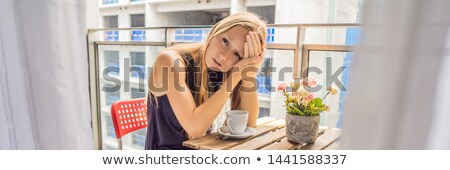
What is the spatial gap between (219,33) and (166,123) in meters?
0.46

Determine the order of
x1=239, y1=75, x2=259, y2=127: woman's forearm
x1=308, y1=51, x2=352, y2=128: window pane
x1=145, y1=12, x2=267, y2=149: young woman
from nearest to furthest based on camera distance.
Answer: x1=308, y1=51, x2=352, y2=128: window pane → x1=145, y1=12, x2=267, y2=149: young woman → x1=239, y1=75, x2=259, y2=127: woman's forearm

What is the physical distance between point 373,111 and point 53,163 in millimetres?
792

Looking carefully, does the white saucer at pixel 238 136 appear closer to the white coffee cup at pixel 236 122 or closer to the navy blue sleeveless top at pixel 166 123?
the white coffee cup at pixel 236 122

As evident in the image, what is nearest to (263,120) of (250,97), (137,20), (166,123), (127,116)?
(250,97)

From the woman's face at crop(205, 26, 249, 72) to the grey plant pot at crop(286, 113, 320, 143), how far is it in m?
0.36

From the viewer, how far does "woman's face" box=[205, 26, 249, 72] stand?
117 centimetres

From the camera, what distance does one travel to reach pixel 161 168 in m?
0.83

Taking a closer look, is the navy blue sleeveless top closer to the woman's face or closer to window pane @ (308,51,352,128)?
the woman's face

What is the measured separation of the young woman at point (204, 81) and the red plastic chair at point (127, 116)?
24cm

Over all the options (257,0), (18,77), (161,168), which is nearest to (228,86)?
(161,168)

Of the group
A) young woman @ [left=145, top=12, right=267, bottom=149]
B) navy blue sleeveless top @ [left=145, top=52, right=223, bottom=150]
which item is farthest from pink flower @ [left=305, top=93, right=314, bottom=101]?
navy blue sleeveless top @ [left=145, top=52, right=223, bottom=150]

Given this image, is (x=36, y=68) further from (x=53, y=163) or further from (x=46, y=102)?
(x=53, y=163)

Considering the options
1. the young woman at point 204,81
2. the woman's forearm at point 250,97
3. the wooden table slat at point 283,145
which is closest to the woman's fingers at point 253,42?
the young woman at point 204,81

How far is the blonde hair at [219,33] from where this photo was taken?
1.18 m
